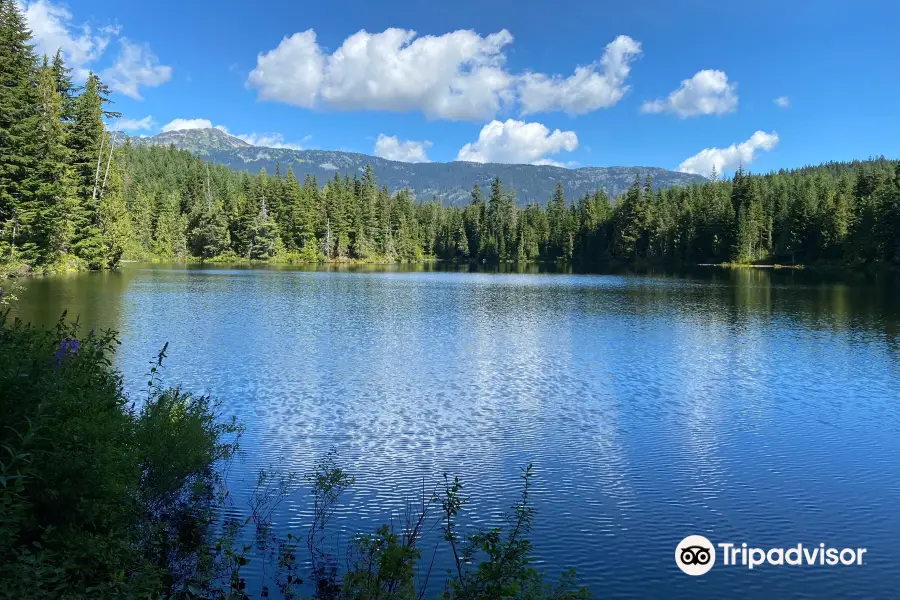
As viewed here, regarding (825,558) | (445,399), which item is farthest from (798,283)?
(825,558)

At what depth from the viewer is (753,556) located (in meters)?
11.0

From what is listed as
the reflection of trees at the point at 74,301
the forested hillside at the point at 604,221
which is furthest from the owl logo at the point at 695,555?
the forested hillside at the point at 604,221

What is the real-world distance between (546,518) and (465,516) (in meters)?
1.49

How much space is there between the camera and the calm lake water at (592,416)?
11742 millimetres

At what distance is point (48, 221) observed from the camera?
49688mm

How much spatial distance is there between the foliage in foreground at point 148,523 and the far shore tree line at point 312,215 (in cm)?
3598

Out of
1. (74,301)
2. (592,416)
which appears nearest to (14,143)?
(74,301)

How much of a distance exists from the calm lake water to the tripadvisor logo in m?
0.19

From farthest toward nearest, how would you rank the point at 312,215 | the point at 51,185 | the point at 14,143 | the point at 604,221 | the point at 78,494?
the point at 604,221
the point at 312,215
the point at 51,185
the point at 14,143
the point at 78,494

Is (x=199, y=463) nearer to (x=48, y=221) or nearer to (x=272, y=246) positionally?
(x=48, y=221)

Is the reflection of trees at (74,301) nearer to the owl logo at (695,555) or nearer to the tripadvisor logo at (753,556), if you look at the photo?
the owl logo at (695,555)

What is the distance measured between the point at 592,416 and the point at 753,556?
343 inches

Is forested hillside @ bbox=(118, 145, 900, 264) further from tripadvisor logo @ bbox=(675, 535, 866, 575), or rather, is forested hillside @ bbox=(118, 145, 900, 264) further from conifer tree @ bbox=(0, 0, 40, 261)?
tripadvisor logo @ bbox=(675, 535, 866, 575)

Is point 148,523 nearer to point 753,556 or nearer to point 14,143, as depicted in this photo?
point 753,556
